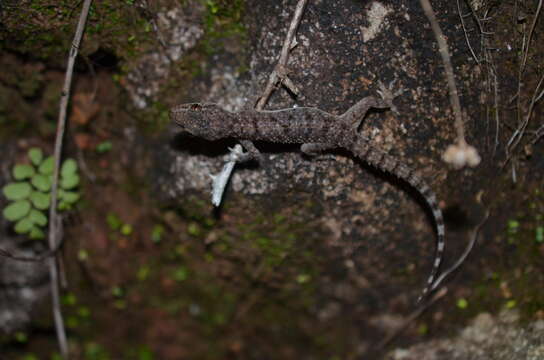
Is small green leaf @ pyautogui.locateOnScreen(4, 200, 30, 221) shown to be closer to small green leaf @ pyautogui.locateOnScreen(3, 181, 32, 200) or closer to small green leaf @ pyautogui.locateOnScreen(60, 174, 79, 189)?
small green leaf @ pyautogui.locateOnScreen(3, 181, 32, 200)

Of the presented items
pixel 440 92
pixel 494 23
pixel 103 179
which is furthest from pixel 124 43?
pixel 494 23

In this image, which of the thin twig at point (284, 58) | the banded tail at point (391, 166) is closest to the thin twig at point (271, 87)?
the thin twig at point (284, 58)

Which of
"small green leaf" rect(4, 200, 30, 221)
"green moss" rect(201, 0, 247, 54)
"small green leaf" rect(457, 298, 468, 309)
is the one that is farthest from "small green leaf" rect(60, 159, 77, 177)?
"small green leaf" rect(457, 298, 468, 309)

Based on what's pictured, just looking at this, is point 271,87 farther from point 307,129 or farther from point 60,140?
point 60,140

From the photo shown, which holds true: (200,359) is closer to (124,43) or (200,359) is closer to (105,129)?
(105,129)

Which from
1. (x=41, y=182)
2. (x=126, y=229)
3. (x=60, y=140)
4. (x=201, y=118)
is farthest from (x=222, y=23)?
(x=126, y=229)

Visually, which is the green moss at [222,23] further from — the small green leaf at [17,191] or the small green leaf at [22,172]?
the small green leaf at [17,191]

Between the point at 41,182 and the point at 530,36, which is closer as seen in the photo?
the point at 530,36
